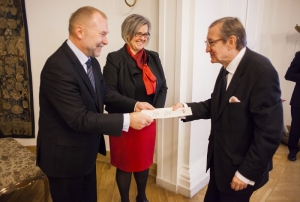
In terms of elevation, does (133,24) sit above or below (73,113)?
above

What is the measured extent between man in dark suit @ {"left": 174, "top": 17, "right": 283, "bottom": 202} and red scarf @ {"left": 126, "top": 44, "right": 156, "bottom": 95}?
673 millimetres

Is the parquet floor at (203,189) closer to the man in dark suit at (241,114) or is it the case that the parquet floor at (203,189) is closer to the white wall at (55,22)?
the man in dark suit at (241,114)

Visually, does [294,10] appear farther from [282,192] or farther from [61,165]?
[61,165]

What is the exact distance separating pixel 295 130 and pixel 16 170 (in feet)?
10.9

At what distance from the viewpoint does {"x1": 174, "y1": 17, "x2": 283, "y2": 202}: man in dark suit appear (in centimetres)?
122

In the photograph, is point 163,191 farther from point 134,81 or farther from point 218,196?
point 134,81

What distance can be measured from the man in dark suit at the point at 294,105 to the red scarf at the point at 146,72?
2020 millimetres

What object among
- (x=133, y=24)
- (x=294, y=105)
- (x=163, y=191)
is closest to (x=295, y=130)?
(x=294, y=105)

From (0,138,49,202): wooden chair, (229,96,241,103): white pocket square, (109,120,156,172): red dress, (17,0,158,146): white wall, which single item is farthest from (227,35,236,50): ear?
(0,138,49,202): wooden chair

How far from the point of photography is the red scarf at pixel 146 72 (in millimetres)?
2045

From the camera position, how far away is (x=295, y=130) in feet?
11.2

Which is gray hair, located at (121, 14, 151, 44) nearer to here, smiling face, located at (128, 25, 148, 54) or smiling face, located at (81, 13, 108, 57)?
smiling face, located at (128, 25, 148, 54)

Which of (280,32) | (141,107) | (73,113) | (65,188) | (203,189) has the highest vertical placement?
(280,32)

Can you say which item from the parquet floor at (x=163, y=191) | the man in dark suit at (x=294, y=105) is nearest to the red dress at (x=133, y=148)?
the parquet floor at (x=163, y=191)
